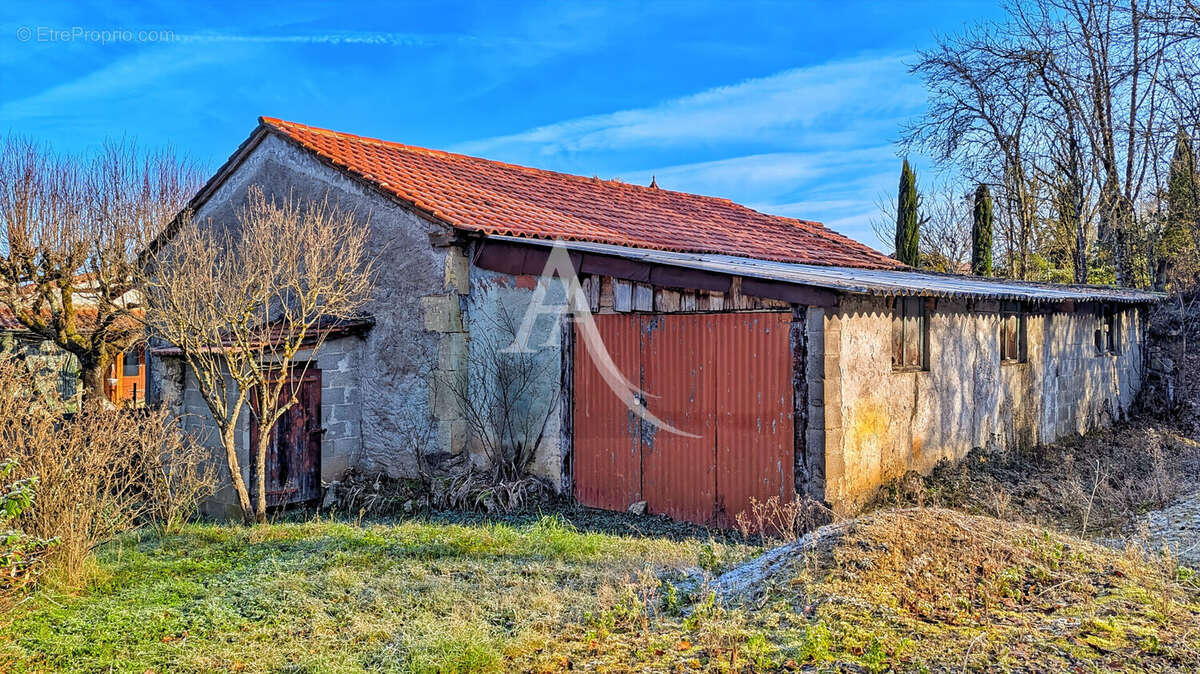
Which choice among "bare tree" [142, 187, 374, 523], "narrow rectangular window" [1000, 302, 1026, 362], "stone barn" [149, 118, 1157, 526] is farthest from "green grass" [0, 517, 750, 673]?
"narrow rectangular window" [1000, 302, 1026, 362]

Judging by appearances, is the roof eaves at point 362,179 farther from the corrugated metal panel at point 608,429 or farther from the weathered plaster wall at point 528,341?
the corrugated metal panel at point 608,429

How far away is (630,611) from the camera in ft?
15.3

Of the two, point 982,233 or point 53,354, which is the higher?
point 982,233

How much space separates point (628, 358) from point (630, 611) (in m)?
4.09

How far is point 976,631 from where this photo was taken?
14.0 ft

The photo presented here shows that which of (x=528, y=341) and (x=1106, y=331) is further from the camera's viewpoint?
(x=1106, y=331)

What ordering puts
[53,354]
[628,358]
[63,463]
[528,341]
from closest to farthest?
[63,463], [628,358], [528,341], [53,354]

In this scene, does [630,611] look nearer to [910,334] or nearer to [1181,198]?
[910,334]

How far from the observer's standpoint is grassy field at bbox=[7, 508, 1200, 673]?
4.07 meters

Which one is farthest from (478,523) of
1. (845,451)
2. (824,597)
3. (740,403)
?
(824,597)

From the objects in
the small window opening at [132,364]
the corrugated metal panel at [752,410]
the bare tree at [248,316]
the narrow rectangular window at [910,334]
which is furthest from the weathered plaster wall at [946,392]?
the small window opening at [132,364]

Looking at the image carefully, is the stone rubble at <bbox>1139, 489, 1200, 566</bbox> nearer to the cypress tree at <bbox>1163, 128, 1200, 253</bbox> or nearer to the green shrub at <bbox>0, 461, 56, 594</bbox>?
the green shrub at <bbox>0, 461, 56, 594</bbox>

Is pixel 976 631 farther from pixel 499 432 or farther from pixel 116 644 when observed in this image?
pixel 499 432

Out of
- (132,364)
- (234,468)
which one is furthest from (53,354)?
(234,468)
